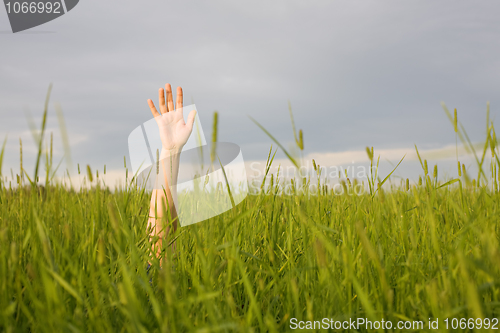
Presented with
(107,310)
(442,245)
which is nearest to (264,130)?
(107,310)

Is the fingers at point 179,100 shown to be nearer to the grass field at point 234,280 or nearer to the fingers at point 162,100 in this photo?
the fingers at point 162,100

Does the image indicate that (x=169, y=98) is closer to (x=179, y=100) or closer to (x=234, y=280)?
(x=179, y=100)

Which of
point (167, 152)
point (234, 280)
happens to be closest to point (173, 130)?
point (167, 152)

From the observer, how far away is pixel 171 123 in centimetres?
305

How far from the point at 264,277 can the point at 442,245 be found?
1.02 metres

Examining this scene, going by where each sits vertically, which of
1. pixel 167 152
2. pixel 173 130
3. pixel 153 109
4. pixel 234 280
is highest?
pixel 153 109

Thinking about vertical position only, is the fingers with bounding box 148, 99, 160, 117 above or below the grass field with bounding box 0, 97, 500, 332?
above

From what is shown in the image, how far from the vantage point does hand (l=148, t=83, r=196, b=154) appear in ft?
9.56

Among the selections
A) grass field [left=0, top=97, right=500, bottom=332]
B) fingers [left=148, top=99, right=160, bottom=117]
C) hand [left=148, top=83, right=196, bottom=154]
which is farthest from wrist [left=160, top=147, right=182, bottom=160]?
grass field [left=0, top=97, right=500, bottom=332]

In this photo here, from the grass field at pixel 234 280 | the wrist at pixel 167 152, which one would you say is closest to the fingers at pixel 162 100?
the wrist at pixel 167 152

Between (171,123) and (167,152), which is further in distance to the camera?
(171,123)

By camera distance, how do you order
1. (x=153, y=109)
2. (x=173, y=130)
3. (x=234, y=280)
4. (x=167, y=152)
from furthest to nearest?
(x=153, y=109), (x=173, y=130), (x=167, y=152), (x=234, y=280)

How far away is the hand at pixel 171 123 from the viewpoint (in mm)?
2914

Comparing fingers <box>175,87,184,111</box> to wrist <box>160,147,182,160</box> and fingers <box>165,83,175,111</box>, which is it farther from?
wrist <box>160,147,182,160</box>
